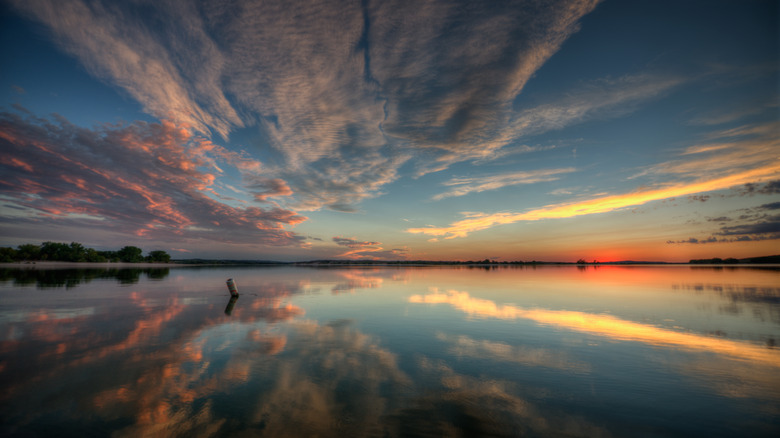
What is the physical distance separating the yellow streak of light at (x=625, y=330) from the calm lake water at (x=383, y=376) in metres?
0.14

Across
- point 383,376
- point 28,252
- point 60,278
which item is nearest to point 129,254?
point 28,252

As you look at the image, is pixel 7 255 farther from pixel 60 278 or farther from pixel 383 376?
pixel 383 376

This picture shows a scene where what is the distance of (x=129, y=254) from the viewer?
186250 millimetres

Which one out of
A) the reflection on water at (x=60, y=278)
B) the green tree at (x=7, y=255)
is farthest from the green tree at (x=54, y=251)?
the reflection on water at (x=60, y=278)

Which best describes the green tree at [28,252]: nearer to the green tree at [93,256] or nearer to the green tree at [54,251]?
the green tree at [54,251]

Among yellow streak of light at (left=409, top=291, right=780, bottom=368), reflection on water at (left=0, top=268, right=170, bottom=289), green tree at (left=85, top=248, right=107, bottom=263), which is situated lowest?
yellow streak of light at (left=409, top=291, right=780, bottom=368)

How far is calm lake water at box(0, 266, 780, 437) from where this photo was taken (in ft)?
21.6

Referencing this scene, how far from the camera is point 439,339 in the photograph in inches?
549

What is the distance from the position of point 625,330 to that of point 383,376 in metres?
14.7

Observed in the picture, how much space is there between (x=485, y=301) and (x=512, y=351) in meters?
15.1

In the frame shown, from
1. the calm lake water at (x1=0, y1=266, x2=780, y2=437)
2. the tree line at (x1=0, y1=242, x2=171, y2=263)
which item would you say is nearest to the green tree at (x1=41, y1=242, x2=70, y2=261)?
the tree line at (x1=0, y1=242, x2=171, y2=263)

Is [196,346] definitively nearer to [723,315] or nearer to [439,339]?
[439,339]

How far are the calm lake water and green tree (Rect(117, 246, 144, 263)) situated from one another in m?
220

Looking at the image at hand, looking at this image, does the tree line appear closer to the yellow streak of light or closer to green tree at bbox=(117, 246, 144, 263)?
green tree at bbox=(117, 246, 144, 263)
